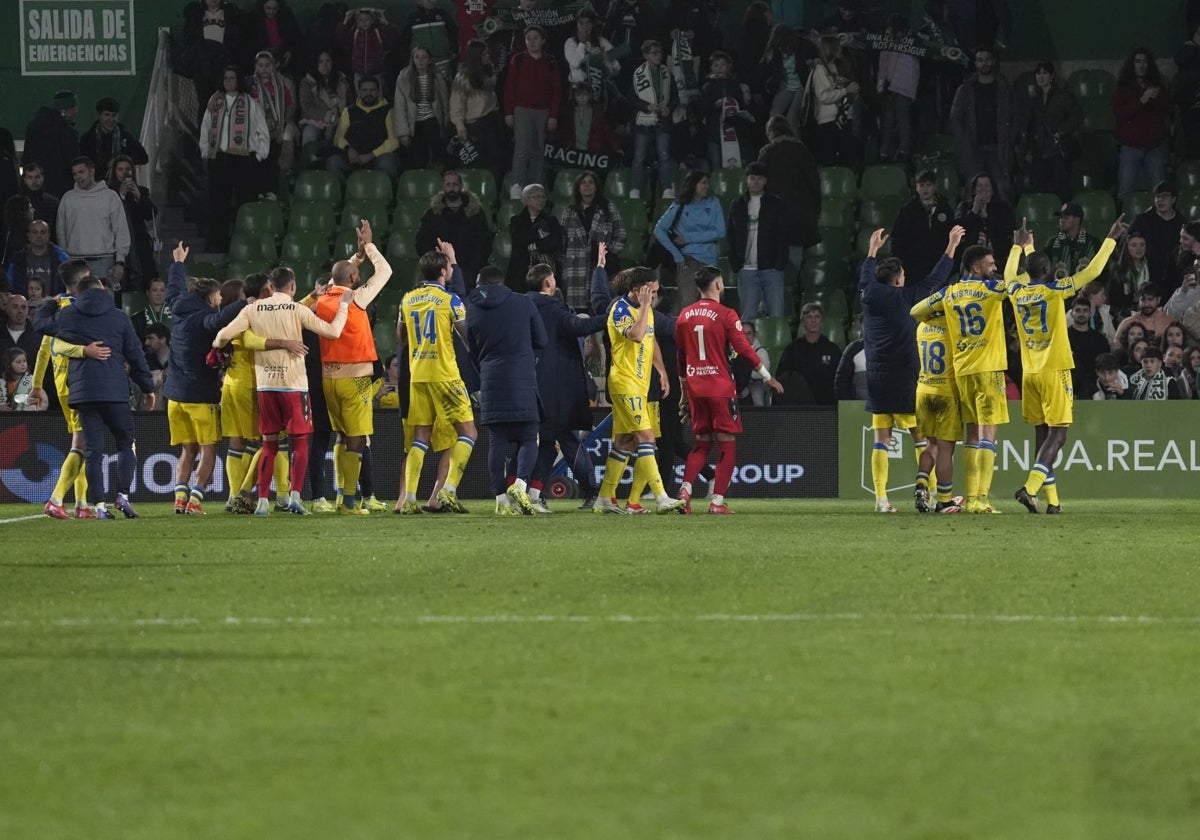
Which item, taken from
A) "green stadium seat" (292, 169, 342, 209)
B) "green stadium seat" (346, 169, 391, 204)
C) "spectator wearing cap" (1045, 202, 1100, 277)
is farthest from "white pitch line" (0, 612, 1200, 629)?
"green stadium seat" (292, 169, 342, 209)

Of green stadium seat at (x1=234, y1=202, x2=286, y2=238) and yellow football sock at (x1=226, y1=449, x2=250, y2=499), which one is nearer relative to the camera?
yellow football sock at (x1=226, y1=449, x2=250, y2=499)

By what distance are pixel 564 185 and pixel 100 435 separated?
9.76 meters

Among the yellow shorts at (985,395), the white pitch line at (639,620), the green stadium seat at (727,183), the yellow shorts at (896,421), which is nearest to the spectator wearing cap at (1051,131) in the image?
the green stadium seat at (727,183)

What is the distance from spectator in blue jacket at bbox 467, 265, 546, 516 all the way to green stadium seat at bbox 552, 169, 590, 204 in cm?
868

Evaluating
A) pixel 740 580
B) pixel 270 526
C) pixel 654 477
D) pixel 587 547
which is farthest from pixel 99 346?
pixel 740 580

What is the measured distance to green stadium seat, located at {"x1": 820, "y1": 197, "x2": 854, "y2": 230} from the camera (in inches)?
930

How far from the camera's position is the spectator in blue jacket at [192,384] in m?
16.4

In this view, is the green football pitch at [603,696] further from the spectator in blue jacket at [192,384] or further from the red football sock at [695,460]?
the spectator in blue jacket at [192,384]

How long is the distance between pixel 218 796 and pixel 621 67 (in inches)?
796

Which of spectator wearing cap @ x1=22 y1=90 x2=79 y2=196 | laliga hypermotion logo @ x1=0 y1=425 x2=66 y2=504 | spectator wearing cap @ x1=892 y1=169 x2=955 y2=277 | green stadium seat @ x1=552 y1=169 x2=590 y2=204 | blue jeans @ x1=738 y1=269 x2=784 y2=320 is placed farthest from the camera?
green stadium seat @ x1=552 y1=169 x2=590 y2=204

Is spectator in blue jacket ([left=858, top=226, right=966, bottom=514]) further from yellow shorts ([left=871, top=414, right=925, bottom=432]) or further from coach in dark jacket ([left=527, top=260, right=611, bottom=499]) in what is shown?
coach in dark jacket ([left=527, top=260, right=611, bottom=499])

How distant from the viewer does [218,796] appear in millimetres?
4520

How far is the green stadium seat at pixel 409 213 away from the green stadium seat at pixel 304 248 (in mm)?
900

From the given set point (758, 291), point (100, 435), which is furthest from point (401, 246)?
point (100, 435)
